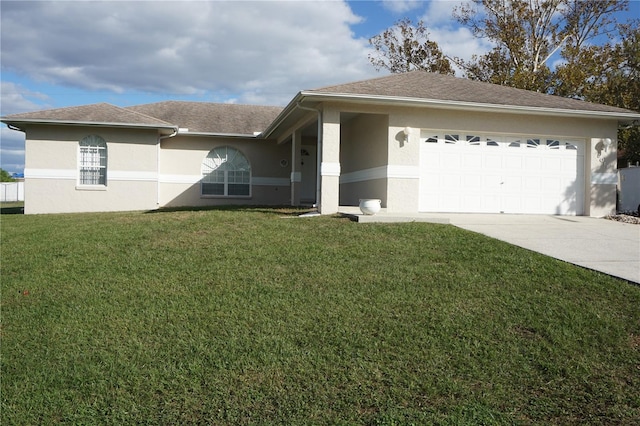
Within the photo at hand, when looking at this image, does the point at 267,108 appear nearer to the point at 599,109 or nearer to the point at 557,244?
the point at 599,109

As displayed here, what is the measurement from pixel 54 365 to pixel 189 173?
16.7 metres

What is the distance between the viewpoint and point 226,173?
72.7 ft

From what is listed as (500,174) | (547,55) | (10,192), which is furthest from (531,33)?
(10,192)

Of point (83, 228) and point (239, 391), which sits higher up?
point (83, 228)

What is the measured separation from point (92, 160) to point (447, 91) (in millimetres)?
12844

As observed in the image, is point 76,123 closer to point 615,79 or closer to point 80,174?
point 80,174

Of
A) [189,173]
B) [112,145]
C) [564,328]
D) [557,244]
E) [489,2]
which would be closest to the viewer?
[564,328]

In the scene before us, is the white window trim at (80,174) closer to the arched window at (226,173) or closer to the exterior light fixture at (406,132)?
the arched window at (226,173)

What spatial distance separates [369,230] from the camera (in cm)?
1016

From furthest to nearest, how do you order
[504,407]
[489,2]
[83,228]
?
[489,2] → [83,228] → [504,407]

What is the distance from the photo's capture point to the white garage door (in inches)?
560

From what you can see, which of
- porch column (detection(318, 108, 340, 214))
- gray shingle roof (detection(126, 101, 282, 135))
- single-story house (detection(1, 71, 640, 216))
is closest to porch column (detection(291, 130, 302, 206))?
single-story house (detection(1, 71, 640, 216))

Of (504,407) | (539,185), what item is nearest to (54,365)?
(504,407)

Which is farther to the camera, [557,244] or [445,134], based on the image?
[445,134]
